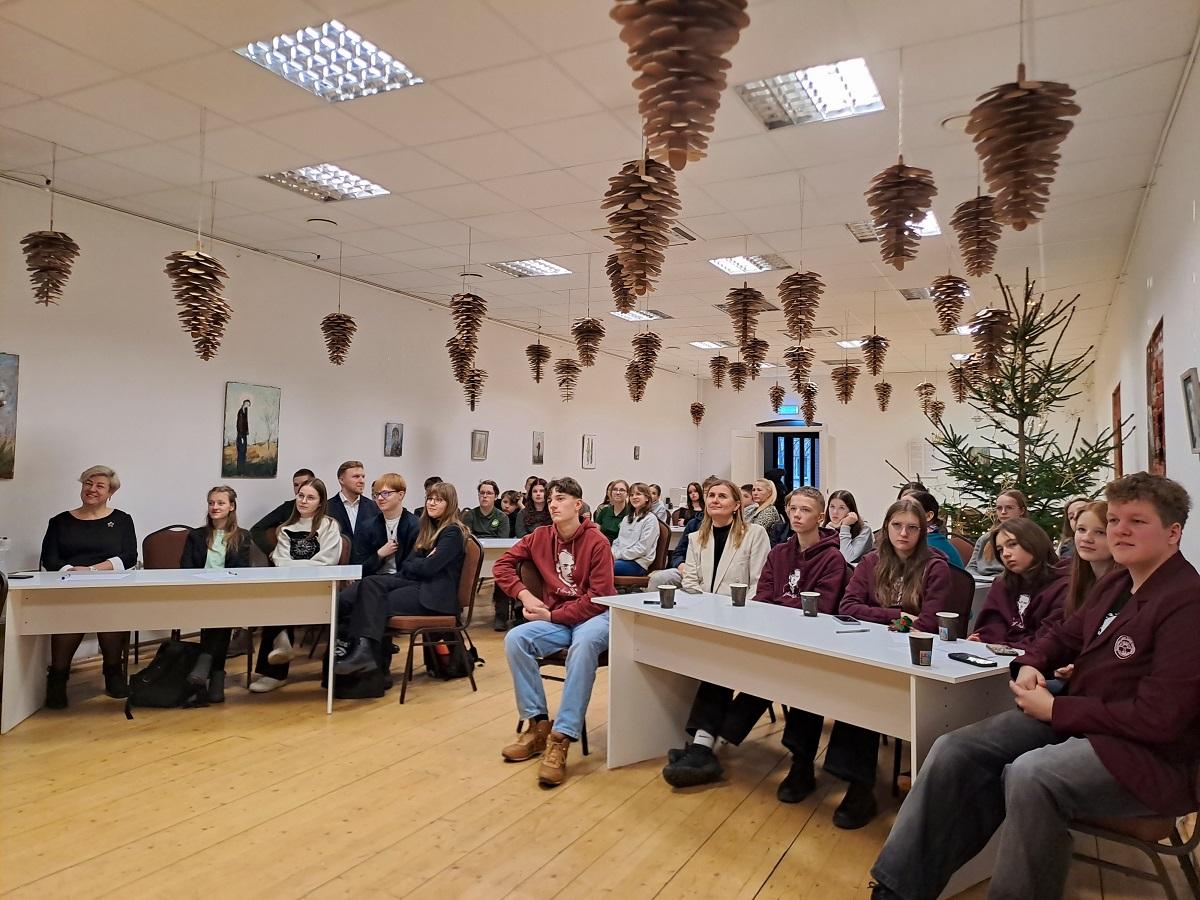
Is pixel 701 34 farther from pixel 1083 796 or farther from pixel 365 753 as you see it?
pixel 365 753

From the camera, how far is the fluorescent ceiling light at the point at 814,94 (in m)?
3.89

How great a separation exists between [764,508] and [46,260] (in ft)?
18.6

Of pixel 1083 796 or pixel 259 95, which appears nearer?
pixel 1083 796

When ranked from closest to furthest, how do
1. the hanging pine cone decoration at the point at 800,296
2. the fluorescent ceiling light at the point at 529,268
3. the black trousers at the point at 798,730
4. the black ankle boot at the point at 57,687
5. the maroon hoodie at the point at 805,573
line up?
the black trousers at the point at 798,730
the maroon hoodie at the point at 805,573
the black ankle boot at the point at 57,687
the hanging pine cone decoration at the point at 800,296
the fluorescent ceiling light at the point at 529,268

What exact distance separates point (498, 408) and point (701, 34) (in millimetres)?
9098

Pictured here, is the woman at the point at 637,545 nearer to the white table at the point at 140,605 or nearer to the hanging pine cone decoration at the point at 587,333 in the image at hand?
the hanging pine cone decoration at the point at 587,333

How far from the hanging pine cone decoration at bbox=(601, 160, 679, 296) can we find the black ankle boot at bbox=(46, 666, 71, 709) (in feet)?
14.2

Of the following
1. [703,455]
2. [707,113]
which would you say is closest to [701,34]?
[707,113]

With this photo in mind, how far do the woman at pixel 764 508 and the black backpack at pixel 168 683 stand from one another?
4449mm

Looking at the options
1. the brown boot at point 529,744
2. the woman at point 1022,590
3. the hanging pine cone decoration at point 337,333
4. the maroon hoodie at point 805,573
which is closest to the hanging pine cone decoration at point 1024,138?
the woman at point 1022,590

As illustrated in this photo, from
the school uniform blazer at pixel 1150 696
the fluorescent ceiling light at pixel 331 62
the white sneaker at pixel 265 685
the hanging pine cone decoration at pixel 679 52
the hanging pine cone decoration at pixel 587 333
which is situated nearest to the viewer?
the hanging pine cone decoration at pixel 679 52

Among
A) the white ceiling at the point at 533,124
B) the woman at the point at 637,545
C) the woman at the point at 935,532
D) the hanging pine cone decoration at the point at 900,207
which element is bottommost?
the woman at the point at 637,545

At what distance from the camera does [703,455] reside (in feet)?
54.0

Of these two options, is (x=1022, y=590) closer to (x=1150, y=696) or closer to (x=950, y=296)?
(x=1150, y=696)
